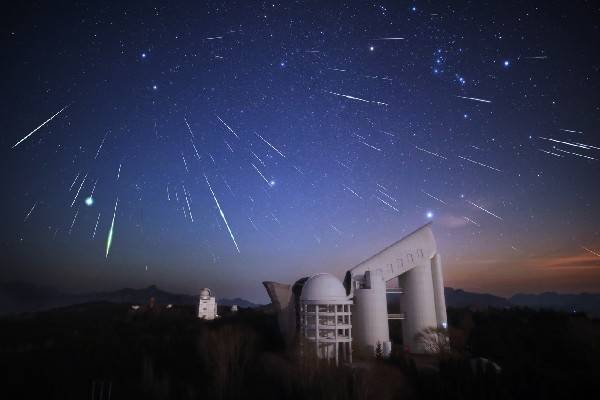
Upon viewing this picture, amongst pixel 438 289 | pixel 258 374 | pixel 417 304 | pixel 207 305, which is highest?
pixel 438 289

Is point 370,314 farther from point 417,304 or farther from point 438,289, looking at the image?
point 438,289

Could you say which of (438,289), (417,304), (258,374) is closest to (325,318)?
(258,374)

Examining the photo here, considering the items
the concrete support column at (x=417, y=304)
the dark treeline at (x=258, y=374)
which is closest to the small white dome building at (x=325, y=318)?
the dark treeline at (x=258, y=374)

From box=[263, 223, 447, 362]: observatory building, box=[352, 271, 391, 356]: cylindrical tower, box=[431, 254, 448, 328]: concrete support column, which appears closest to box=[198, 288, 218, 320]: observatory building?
box=[263, 223, 447, 362]: observatory building

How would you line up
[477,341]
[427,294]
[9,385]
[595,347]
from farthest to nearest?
[477,341] → [427,294] → [595,347] → [9,385]

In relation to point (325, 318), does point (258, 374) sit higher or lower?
lower

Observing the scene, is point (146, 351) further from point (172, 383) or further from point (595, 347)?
point (595, 347)

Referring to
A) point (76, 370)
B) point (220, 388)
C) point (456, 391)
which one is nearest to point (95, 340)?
point (76, 370)
